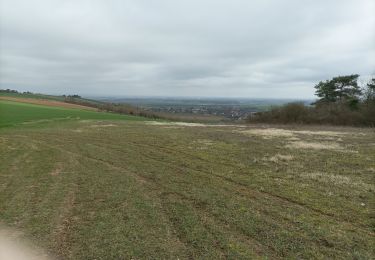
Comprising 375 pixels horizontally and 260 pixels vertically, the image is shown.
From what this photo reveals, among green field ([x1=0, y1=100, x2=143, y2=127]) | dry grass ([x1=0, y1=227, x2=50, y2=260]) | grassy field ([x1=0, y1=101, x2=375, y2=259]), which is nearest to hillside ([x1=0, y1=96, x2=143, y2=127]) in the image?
green field ([x1=0, y1=100, x2=143, y2=127])

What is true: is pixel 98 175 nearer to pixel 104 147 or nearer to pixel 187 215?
pixel 187 215

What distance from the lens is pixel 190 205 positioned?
933 cm

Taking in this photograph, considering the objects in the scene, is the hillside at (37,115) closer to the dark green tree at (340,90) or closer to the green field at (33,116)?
the green field at (33,116)

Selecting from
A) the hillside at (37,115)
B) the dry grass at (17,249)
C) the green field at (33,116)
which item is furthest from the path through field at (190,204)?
the hillside at (37,115)

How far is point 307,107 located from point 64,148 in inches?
2104

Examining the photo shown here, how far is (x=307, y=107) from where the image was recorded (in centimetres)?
6438

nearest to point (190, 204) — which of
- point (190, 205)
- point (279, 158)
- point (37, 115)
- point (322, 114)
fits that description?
point (190, 205)

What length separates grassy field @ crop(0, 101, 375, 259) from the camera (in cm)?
673

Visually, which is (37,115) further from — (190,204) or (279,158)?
(190,204)

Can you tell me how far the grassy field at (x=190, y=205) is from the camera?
6727mm

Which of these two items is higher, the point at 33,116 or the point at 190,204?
the point at 190,204

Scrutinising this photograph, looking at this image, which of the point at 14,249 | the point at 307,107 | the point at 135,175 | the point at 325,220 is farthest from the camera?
the point at 307,107

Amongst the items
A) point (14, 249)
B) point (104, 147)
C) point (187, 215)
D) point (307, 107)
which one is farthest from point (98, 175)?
point (307, 107)

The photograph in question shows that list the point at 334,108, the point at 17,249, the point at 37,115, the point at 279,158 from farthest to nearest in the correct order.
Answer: the point at 334,108 → the point at 37,115 → the point at 279,158 → the point at 17,249
